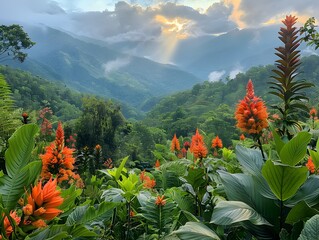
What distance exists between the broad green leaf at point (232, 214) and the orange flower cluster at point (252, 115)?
1.37m

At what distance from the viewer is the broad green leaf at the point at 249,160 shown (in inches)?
65.4

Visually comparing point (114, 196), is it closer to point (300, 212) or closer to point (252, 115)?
point (300, 212)

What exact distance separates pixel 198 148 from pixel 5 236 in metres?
2.20

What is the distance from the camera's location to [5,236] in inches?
41.5

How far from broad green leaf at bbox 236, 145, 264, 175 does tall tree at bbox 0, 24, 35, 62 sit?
118 ft

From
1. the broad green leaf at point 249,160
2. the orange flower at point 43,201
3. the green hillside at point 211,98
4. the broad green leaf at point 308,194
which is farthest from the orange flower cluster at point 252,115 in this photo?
the green hillside at point 211,98

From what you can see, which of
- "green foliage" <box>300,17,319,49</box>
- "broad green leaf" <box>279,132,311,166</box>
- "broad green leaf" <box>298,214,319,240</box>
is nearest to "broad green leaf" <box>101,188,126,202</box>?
"broad green leaf" <box>279,132,311,166</box>

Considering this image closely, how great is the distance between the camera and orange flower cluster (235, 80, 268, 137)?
267cm

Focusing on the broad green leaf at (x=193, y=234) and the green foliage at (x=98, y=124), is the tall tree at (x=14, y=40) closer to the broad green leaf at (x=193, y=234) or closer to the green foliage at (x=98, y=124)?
the green foliage at (x=98, y=124)

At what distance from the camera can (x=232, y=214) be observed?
52.5 inches

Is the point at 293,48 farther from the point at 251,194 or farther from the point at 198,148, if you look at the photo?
the point at 251,194

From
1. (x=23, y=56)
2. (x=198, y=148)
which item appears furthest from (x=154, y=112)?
(x=198, y=148)

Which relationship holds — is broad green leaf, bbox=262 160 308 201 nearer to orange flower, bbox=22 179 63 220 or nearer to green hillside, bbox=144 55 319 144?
orange flower, bbox=22 179 63 220

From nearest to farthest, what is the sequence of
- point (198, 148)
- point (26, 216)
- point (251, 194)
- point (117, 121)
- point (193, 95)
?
point (26, 216) → point (251, 194) → point (198, 148) → point (117, 121) → point (193, 95)
